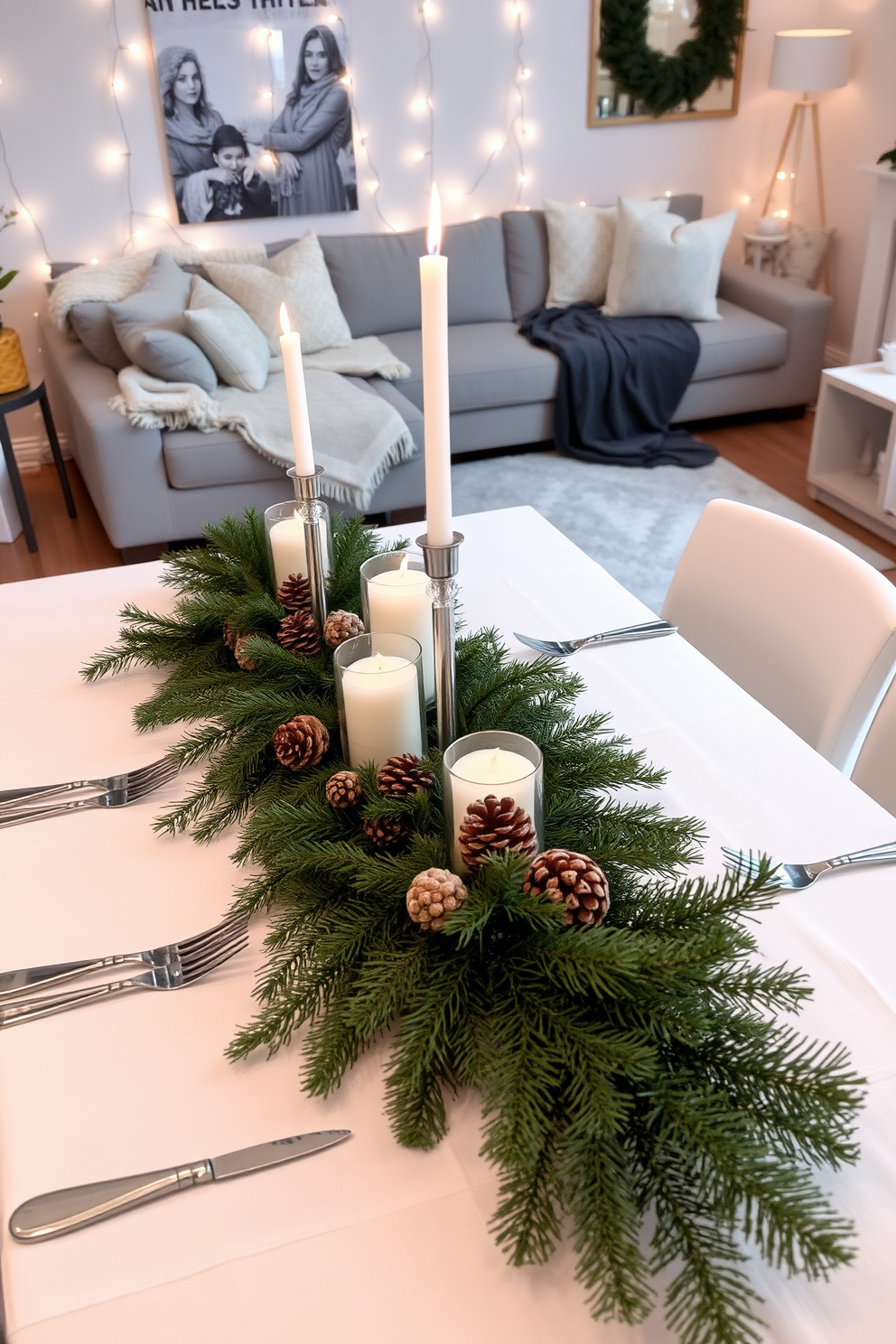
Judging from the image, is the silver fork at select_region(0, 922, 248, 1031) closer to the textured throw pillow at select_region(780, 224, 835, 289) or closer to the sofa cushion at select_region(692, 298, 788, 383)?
the sofa cushion at select_region(692, 298, 788, 383)

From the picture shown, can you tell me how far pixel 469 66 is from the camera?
4078mm

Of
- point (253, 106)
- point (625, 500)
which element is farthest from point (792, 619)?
point (253, 106)

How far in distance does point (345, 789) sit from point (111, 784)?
315mm

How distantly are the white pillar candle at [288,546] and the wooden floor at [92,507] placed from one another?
81.0 inches

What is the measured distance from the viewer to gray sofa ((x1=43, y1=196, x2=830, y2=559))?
310 centimetres

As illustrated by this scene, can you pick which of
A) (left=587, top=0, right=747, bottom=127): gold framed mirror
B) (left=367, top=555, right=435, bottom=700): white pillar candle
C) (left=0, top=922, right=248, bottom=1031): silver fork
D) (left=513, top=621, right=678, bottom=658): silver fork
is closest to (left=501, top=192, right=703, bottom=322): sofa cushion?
(left=587, top=0, right=747, bottom=127): gold framed mirror

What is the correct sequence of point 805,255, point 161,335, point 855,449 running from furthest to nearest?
point 805,255
point 855,449
point 161,335

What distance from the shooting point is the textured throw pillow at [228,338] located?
3211 mm

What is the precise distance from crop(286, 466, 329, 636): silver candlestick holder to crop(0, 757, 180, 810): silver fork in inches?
8.6

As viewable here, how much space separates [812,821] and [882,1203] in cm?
38

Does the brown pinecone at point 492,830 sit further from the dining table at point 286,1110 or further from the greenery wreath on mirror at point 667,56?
the greenery wreath on mirror at point 667,56

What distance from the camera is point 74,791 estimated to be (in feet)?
3.47

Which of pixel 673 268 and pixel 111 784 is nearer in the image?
pixel 111 784

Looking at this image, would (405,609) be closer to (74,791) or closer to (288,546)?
(288,546)
